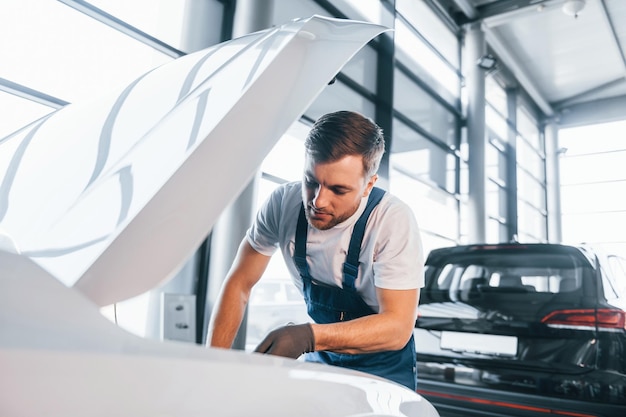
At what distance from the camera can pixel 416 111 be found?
21.7 feet

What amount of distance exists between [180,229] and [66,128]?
209 mm

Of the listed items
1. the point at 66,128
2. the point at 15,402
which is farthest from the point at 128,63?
the point at 15,402

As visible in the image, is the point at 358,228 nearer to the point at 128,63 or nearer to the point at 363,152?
the point at 363,152

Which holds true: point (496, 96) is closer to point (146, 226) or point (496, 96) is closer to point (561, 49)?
point (561, 49)

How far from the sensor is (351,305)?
4.55 feet

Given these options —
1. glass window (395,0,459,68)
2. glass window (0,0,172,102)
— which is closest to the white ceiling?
glass window (395,0,459,68)

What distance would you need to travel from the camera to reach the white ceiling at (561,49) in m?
7.54

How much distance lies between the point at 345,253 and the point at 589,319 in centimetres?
126

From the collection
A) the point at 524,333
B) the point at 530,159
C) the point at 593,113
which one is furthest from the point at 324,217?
the point at 593,113

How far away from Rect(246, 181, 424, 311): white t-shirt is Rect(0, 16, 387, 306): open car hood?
69 centimetres

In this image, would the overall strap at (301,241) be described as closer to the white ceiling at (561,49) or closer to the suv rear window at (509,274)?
the suv rear window at (509,274)

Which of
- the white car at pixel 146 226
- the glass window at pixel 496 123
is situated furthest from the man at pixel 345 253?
the glass window at pixel 496 123

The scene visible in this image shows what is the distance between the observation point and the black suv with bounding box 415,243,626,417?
6.52 ft

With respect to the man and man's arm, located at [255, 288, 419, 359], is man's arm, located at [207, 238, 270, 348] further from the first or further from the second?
man's arm, located at [255, 288, 419, 359]
